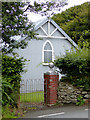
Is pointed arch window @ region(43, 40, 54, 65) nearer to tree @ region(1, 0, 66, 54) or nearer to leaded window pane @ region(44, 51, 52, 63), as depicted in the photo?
leaded window pane @ region(44, 51, 52, 63)

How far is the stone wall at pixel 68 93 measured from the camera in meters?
9.02

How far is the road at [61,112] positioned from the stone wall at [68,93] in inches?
18.8

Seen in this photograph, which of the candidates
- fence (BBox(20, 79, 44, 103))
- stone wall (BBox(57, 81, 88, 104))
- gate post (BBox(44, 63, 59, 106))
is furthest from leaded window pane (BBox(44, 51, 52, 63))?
gate post (BBox(44, 63, 59, 106))

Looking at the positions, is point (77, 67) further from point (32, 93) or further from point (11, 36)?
point (11, 36)

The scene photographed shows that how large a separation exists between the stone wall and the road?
1.56 ft

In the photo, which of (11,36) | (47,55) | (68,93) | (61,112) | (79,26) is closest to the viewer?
(61,112)

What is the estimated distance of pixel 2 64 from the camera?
6.72 m

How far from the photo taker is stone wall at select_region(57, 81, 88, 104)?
9.02 meters

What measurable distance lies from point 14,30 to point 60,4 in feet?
8.13

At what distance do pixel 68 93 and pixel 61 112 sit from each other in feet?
5.60

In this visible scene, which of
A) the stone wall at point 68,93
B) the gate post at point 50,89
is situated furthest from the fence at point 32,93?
the stone wall at point 68,93

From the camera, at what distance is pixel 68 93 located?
29.8 ft

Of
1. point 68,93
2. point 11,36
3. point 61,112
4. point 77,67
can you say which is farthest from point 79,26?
point 61,112

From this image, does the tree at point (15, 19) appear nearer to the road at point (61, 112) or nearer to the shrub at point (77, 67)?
the shrub at point (77, 67)
